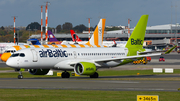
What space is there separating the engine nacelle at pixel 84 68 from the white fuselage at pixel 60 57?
4.10 ft

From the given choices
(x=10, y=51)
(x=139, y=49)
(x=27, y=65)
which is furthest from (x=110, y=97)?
(x=10, y=51)

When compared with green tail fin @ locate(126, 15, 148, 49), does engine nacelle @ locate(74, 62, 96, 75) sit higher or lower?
lower

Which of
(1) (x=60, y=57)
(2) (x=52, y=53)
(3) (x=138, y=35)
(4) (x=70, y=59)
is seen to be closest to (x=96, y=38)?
(3) (x=138, y=35)

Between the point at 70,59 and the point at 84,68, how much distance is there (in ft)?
12.5

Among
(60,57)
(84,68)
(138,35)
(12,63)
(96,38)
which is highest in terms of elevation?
(96,38)

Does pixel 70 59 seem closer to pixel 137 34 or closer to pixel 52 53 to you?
pixel 52 53

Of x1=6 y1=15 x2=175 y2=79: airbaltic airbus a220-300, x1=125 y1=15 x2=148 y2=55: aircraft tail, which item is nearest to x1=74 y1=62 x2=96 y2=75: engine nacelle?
x1=6 y1=15 x2=175 y2=79: airbaltic airbus a220-300

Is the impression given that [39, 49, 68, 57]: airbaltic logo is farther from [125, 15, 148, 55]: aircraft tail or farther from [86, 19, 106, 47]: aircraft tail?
[86, 19, 106, 47]: aircraft tail

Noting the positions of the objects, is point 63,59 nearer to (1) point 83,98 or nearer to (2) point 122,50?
(2) point 122,50

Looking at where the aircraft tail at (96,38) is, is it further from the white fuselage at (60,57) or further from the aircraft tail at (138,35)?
the white fuselage at (60,57)

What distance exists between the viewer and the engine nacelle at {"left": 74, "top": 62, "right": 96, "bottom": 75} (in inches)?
1743

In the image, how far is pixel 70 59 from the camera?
47281 mm

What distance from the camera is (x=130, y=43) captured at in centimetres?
5472

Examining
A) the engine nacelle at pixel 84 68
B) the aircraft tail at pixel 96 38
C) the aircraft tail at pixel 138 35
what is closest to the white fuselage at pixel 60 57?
the engine nacelle at pixel 84 68
